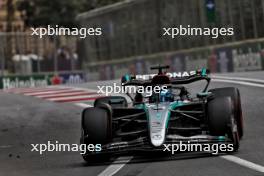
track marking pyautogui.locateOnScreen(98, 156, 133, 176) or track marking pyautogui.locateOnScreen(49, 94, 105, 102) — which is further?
track marking pyautogui.locateOnScreen(49, 94, 105, 102)

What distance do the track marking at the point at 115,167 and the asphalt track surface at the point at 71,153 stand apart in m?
0.01

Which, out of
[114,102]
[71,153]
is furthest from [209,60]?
[114,102]


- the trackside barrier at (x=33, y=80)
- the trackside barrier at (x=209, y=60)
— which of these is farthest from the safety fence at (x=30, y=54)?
the trackside barrier at (x=209, y=60)

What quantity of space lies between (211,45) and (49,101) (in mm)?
12955

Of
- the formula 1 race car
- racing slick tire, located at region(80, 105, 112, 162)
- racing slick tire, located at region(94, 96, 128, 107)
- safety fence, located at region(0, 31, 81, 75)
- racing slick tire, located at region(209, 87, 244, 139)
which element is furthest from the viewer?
safety fence, located at region(0, 31, 81, 75)

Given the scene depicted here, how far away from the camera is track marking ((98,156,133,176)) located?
31.8 feet

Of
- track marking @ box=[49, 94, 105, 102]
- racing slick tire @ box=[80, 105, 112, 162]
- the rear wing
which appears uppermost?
the rear wing

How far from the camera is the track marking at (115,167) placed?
9.70 m

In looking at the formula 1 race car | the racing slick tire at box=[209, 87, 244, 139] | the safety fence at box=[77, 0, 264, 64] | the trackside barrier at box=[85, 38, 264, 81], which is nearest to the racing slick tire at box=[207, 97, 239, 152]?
the formula 1 race car

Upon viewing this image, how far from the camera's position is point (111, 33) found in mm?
40844

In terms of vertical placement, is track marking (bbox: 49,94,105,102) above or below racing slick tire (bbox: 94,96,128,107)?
below

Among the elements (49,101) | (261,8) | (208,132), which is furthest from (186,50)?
(208,132)

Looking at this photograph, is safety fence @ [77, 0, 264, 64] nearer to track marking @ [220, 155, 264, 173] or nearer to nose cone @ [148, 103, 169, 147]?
nose cone @ [148, 103, 169, 147]

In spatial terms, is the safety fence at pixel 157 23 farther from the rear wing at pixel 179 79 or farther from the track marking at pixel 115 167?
the track marking at pixel 115 167
